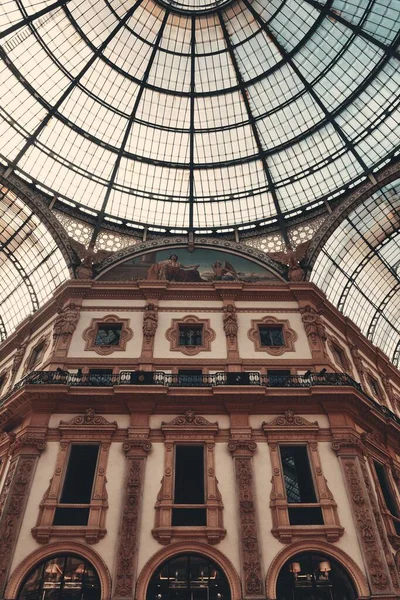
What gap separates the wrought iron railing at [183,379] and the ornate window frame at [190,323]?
6.67 ft

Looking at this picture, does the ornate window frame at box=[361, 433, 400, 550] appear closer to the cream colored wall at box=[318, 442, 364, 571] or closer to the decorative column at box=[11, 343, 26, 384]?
the cream colored wall at box=[318, 442, 364, 571]

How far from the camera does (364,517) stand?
57.8 feet

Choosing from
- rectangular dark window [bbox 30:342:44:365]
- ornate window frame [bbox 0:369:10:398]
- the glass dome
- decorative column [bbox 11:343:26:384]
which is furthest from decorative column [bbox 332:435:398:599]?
ornate window frame [bbox 0:369:10:398]

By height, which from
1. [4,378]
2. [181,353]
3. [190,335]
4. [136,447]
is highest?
[190,335]

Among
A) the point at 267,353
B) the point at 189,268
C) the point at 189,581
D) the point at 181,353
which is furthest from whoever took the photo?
the point at 189,268

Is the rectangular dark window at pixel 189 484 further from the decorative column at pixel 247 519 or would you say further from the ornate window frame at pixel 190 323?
the ornate window frame at pixel 190 323

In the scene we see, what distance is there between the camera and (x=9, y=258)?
108 ft

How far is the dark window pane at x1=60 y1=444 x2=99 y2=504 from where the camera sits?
18.3 meters

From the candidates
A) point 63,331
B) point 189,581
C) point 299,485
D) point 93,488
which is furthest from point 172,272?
point 189,581

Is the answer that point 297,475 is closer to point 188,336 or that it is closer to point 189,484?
point 189,484

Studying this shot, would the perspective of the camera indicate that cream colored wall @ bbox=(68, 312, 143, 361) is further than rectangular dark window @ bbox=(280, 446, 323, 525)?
Yes

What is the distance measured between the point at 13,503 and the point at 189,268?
16341 mm

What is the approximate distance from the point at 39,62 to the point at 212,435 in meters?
25.8

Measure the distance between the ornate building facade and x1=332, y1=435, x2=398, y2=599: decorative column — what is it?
6cm
